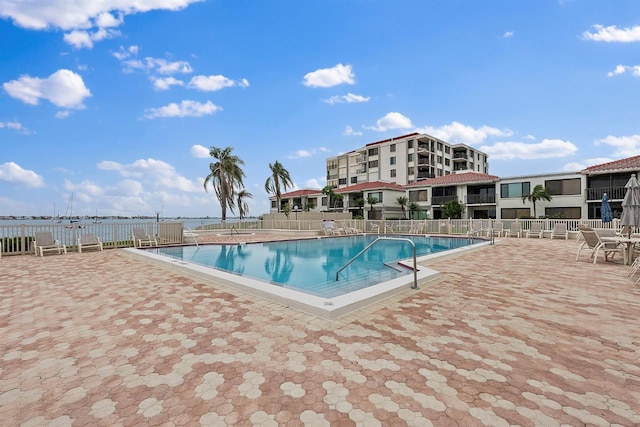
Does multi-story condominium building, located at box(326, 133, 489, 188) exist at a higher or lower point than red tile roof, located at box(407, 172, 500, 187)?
higher

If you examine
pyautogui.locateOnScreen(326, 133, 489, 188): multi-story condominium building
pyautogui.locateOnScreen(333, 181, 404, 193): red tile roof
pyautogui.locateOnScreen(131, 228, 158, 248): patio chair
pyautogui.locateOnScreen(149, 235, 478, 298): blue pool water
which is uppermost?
pyautogui.locateOnScreen(326, 133, 489, 188): multi-story condominium building

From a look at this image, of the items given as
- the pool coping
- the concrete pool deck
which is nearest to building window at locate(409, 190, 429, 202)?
the pool coping

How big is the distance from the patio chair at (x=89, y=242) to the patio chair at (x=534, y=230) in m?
22.8

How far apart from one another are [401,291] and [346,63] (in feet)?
67.9

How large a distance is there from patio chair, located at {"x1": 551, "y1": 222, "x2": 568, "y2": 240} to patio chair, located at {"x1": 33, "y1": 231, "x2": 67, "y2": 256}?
77.9ft

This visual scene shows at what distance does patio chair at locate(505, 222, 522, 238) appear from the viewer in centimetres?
1893

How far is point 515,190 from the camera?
28516mm

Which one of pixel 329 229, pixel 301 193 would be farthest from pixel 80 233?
pixel 301 193

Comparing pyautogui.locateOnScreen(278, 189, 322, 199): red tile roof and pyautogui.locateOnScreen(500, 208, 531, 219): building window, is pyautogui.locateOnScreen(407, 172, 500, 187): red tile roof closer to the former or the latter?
pyautogui.locateOnScreen(500, 208, 531, 219): building window

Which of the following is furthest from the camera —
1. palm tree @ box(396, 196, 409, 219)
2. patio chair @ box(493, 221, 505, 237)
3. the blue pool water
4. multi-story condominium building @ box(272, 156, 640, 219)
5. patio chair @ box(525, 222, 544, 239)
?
palm tree @ box(396, 196, 409, 219)

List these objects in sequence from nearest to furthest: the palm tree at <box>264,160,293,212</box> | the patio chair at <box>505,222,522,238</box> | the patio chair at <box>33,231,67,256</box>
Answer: the patio chair at <box>33,231,67,256</box>
the patio chair at <box>505,222,522,238</box>
the palm tree at <box>264,160,293,212</box>

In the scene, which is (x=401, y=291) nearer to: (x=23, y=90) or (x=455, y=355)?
(x=455, y=355)

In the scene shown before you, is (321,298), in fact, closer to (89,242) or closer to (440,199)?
(89,242)

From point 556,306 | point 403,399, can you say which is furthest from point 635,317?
point 403,399
